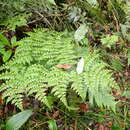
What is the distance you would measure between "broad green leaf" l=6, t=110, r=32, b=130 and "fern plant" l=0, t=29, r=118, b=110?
0.14 meters

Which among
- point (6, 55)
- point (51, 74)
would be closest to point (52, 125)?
point (51, 74)

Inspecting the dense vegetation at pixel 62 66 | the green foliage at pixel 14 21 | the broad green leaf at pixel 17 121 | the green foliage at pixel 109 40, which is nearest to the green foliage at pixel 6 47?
the dense vegetation at pixel 62 66

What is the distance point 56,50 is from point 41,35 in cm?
23

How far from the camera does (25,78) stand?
1.86 meters

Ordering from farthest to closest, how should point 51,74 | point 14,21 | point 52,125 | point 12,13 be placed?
point 12,13 < point 14,21 < point 52,125 < point 51,74

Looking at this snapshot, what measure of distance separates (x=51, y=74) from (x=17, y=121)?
0.45 m

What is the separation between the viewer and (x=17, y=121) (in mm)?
1947

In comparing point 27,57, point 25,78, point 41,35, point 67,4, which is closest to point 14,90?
point 25,78

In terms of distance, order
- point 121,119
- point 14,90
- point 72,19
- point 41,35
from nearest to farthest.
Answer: point 14,90 → point 41,35 → point 121,119 → point 72,19

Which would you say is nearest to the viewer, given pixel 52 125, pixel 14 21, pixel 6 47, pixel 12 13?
pixel 52 125

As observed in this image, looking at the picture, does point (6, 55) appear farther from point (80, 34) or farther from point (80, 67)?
point (80, 34)

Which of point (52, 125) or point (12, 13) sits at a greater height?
point (12, 13)

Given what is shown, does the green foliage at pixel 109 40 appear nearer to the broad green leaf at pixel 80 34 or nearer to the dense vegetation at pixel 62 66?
the dense vegetation at pixel 62 66

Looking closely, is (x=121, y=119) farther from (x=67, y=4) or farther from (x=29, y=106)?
(x=67, y=4)
